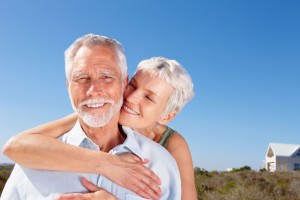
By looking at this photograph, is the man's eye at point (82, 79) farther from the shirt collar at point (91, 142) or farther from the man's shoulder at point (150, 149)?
the man's shoulder at point (150, 149)

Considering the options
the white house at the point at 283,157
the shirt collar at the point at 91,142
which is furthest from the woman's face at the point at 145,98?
the white house at the point at 283,157

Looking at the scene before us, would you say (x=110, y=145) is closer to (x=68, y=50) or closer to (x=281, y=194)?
(x=68, y=50)

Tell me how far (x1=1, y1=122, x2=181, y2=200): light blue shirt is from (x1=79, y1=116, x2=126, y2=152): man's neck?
0.23 ft

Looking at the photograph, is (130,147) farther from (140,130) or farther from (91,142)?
(140,130)

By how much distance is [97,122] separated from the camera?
3219 millimetres

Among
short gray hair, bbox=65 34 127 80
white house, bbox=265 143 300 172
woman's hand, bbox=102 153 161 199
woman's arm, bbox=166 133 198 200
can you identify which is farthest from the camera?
white house, bbox=265 143 300 172

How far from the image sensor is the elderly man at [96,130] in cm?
312

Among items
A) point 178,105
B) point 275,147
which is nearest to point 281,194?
point 178,105

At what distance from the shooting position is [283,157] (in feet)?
161

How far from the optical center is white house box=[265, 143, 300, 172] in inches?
1921

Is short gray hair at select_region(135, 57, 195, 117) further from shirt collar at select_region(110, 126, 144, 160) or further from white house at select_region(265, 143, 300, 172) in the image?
white house at select_region(265, 143, 300, 172)

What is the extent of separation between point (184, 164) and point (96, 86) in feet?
3.71

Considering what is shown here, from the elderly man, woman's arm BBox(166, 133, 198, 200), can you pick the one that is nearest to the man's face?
the elderly man

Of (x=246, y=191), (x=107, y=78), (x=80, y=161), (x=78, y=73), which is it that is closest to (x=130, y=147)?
(x=80, y=161)
